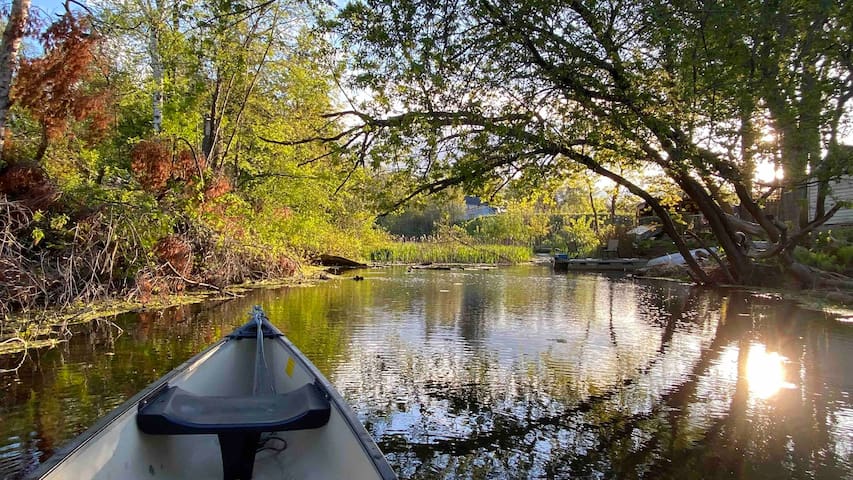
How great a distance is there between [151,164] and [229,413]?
969cm

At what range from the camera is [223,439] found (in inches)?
113

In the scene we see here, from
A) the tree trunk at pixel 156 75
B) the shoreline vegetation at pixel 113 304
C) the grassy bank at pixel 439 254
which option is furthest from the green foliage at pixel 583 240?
the tree trunk at pixel 156 75

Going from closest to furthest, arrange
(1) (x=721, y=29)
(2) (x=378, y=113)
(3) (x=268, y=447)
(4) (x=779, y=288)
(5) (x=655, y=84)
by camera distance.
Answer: (3) (x=268, y=447) → (1) (x=721, y=29) → (5) (x=655, y=84) → (2) (x=378, y=113) → (4) (x=779, y=288)

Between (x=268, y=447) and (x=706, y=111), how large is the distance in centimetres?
630

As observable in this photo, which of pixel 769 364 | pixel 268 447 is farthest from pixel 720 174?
pixel 268 447

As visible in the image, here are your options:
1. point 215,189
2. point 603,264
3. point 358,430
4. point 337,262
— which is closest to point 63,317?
point 215,189

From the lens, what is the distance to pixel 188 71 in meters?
13.2

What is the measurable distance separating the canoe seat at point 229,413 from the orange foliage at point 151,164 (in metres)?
9.13

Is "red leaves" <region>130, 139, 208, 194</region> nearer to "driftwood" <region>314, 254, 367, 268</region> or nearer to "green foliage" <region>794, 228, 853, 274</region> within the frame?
"driftwood" <region>314, 254, 367, 268</region>

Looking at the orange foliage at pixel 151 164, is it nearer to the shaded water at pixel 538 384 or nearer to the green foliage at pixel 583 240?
the shaded water at pixel 538 384

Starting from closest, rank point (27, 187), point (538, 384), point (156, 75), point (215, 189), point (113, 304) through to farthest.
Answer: point (538, 384)
point (27, 187)
point (113, 304)
point (215, 189)
point (156, 75)

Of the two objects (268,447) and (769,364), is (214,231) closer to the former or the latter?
(268,447)

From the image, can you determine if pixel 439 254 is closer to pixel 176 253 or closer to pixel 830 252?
pixel 830 252

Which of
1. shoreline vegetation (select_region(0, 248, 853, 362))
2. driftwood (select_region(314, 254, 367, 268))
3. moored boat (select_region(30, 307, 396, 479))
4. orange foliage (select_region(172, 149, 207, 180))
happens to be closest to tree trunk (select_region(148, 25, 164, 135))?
orange foliage (select_region(172, 149, 207, 180))
